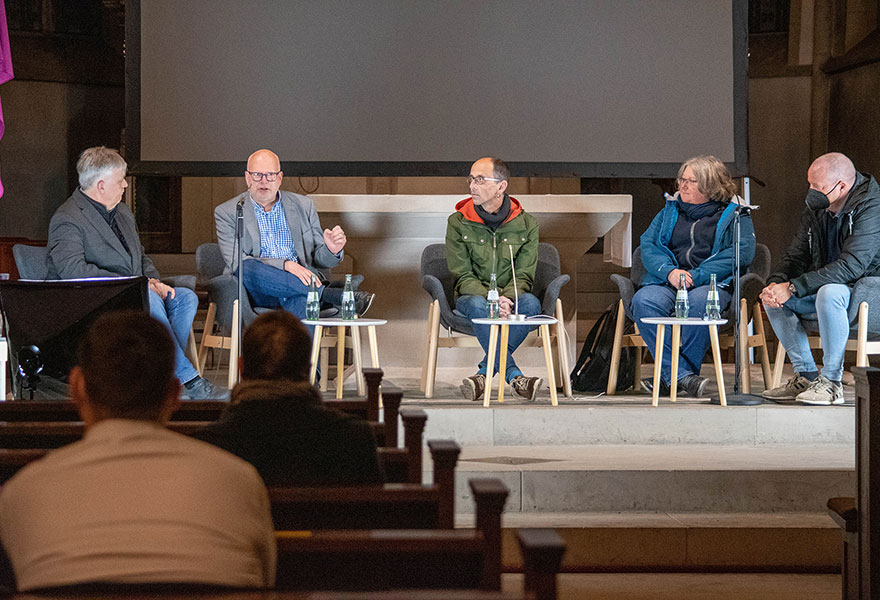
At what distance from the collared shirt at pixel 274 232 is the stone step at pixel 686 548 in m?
2.10

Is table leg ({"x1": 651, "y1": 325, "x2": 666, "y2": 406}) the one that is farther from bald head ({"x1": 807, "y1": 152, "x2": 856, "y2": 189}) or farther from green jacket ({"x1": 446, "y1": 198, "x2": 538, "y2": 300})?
bald head ({"x1": 807, "y1": 152, "x2": 856, "y2": 189})

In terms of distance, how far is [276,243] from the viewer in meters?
5.17

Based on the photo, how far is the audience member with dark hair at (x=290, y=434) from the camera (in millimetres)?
2043

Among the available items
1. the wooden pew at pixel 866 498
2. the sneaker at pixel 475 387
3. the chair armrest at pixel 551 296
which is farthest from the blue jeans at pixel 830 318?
the wooden pew at pixel 866 498

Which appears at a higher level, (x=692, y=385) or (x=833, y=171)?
(x=833, y=171)

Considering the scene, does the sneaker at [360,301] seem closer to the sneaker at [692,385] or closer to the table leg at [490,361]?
the table leg at [490,361]

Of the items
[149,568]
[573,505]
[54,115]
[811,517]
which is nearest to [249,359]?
[149,568]

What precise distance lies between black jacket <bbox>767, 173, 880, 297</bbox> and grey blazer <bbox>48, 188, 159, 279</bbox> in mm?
3012

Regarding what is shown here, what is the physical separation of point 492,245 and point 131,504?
3937 mm

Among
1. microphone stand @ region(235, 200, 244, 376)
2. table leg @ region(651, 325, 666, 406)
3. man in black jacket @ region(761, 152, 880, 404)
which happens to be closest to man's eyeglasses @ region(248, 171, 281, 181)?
microphone stand @ region(235, 200, 244, 376)

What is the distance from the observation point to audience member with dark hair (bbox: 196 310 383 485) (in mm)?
2043

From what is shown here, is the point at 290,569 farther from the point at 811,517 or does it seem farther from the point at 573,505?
the point at 811,517

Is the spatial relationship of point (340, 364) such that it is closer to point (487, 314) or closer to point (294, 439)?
point (487, 314)

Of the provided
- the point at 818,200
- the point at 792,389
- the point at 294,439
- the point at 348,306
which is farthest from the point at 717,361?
the point at 294,439
